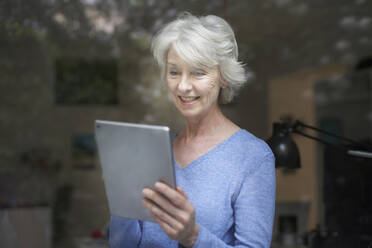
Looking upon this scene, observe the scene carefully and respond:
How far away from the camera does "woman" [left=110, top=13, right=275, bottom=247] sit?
0.86 meters

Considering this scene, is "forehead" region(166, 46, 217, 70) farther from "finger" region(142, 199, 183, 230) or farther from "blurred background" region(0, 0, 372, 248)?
"blurred background" region(0, 0, 372, 248)

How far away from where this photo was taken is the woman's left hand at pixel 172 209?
0.73m

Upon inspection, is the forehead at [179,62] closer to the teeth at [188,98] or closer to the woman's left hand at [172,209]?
the teeth at [188,98]

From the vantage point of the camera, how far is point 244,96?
4301 mm

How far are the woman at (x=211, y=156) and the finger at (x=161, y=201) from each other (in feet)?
0.06

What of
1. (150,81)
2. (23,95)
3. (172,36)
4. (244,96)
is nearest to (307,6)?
(244,96)

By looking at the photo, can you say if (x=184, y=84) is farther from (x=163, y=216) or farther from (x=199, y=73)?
(x=163, y=216)

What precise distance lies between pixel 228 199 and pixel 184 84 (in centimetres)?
26

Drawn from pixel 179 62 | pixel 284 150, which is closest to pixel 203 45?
pixel 179 62

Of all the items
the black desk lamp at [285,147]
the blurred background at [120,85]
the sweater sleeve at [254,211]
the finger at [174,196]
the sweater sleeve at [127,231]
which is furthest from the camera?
the blurred background at [120,85]

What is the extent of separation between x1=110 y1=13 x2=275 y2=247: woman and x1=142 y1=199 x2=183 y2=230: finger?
0.9 inches

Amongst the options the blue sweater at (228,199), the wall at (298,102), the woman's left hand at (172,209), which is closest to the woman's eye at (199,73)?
the blue sweater at (228,199)

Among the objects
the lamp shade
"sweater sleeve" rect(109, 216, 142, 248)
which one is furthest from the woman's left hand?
the lamp shade

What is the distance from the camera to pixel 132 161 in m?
0.79
